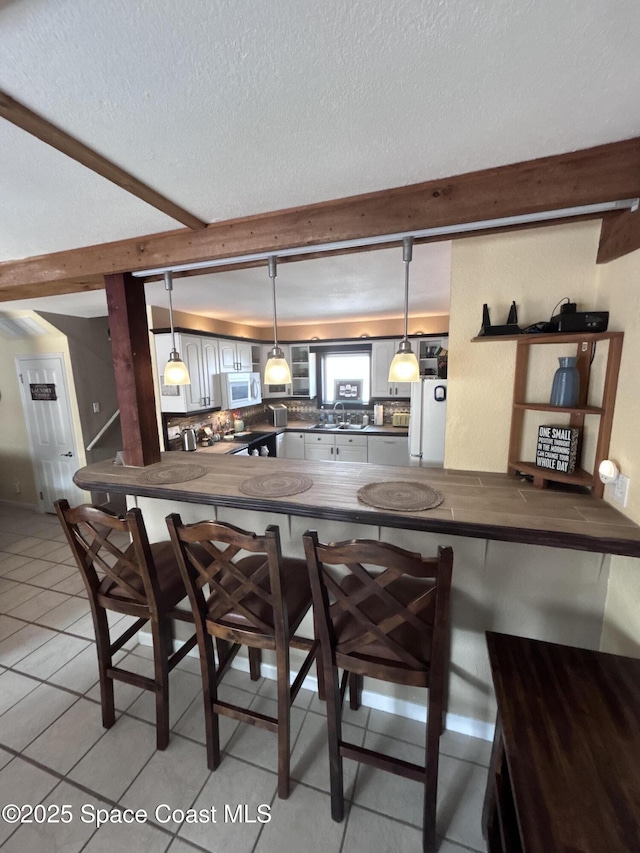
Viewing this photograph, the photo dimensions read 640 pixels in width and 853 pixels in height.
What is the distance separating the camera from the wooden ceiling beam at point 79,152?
3.18 ft

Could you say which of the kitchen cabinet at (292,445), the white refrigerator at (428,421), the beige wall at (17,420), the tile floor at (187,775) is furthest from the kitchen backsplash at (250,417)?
the tile floor at (187,775)

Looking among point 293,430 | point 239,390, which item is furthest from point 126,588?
point 293,430

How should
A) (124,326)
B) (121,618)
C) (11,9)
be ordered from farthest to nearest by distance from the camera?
(121,618) < (124,326) < (11,9)

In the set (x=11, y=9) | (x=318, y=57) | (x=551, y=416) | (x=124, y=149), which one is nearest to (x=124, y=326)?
(x=124, y=149)

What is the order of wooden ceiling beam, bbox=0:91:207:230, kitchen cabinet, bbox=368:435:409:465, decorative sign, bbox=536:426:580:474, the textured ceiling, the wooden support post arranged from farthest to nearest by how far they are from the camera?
kitchen cabinet, bbox=368:435:409:465, the wooden support post, decorative sign, bbox=536:426:580:474, wooden ceiling beam, bbox=0:91:207:230, the textured ceiling

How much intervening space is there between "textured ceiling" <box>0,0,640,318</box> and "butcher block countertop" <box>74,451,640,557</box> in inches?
53.0

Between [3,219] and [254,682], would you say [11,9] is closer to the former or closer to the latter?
[3,219]

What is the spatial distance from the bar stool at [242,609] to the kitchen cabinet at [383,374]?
3.79 meters

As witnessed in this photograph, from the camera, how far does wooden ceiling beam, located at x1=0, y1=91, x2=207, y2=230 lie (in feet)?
3.18

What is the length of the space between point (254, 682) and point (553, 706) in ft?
5.05

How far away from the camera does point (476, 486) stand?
1729 millimetres

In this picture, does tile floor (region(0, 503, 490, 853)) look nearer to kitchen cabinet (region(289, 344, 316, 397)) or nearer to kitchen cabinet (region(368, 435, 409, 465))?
kitchen cabinet (region(368, 435, 409, 465))

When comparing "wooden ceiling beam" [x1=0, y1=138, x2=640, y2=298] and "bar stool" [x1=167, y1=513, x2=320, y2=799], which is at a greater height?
"wooden ceiling beam" [x1=0, y1=138, x2=640, y2=298]

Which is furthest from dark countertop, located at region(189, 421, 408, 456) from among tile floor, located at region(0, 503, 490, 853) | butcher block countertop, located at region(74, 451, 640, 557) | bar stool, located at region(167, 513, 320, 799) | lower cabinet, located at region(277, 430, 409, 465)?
bar stool, located at region(167, 513, 320, 799)
